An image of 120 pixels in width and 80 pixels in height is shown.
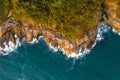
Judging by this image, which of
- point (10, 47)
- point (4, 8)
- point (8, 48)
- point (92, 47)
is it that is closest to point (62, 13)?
point (92, 47)

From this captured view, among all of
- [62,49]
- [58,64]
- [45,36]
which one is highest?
[45,36]

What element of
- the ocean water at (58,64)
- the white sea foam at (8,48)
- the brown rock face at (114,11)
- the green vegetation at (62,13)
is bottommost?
the ocean water at (58,64)

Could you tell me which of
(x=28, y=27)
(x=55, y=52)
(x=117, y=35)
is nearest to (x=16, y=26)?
(x=28, y=27)

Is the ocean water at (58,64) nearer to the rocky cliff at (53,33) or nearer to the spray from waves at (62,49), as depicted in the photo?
the spray from waves at (62,49)

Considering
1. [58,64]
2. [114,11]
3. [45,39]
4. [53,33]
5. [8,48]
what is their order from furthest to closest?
[8,48] < [114,11] < [45,39] < [58,64] < [53,33]

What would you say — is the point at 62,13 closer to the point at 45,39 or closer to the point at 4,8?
the point at 45,39

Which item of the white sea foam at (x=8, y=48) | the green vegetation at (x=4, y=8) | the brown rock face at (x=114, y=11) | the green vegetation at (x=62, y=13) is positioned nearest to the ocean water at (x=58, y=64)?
the white sea foam at (x=8, y=48)

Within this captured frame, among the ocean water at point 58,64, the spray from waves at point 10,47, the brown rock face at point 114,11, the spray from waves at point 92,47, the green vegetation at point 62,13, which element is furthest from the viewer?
the spray from waves at point 10,47
